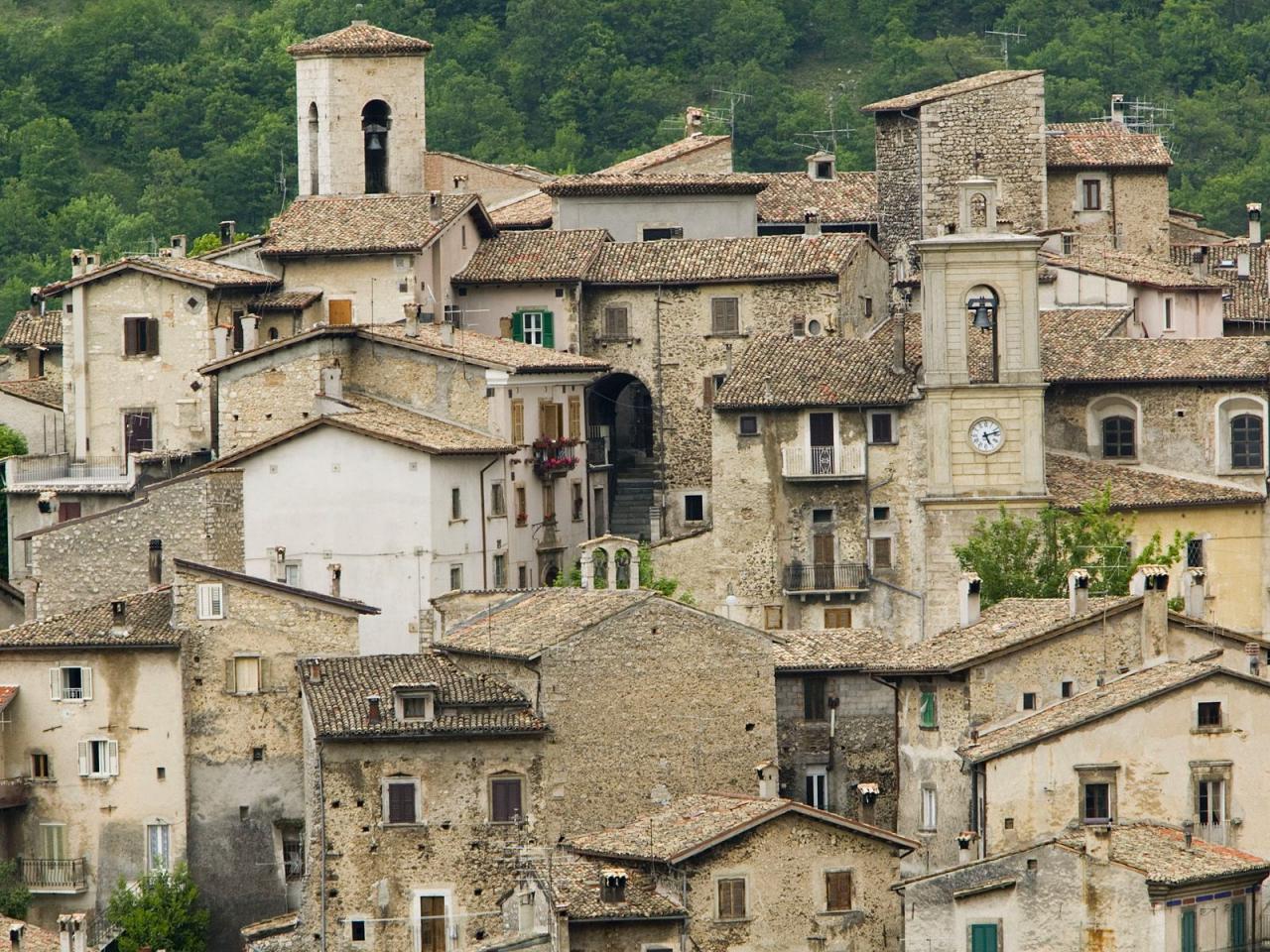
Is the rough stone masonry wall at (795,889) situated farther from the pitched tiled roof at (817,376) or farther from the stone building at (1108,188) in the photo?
the stone building at (1108,188)

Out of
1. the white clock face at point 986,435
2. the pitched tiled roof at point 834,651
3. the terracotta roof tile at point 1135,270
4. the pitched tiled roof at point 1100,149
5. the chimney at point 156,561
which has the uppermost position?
the pitched tiled roof at point 1100,149

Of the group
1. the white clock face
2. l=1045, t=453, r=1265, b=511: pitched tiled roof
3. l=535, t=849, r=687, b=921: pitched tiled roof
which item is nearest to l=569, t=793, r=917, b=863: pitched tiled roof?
l=535, t=849, r=687, b=921: pitched tiled roof

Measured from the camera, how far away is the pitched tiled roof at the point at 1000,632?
65375mm

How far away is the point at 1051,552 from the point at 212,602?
1466 centimetres

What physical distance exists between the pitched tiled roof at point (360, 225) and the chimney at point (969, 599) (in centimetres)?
1749

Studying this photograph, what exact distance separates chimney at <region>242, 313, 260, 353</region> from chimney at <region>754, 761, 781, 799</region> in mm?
20593

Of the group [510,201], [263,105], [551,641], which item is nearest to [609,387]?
[510,201]

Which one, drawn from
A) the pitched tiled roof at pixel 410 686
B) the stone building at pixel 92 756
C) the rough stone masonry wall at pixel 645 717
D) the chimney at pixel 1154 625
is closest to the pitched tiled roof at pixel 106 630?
the stone building at pixel 92 756

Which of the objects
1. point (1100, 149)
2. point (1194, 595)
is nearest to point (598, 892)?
point (1194, 595)

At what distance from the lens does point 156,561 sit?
75000 millimetres

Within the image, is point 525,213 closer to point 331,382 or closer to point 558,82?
point 331,382

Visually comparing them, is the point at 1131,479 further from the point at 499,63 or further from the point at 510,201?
the point at 499,63

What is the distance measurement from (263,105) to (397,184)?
41800mm

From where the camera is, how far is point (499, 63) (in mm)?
135875
